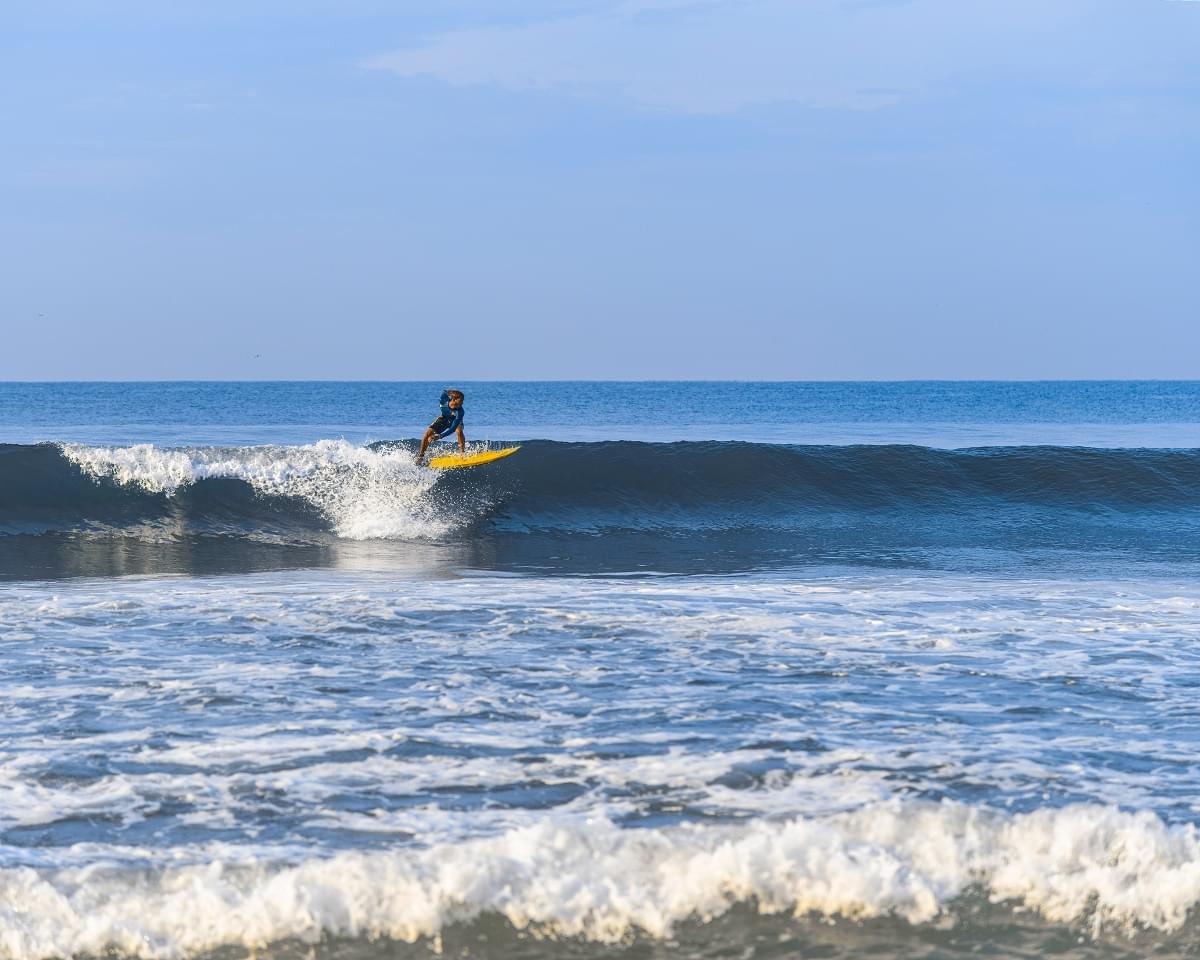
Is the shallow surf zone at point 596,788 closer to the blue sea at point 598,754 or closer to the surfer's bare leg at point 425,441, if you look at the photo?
the blue sea at point 598,754

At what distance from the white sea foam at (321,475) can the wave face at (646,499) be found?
35 mm

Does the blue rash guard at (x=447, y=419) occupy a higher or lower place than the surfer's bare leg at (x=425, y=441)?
higher

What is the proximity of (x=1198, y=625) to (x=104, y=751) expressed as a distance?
25.2 feet

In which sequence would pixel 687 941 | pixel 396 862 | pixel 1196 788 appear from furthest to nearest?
pixel 1196 788 → pixel 396 862 → pixel 687 941

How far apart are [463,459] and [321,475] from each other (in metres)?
2.43

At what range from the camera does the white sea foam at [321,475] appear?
17.8 metres

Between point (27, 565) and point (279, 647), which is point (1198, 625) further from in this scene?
point (27, 565)

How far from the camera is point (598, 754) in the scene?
5.80m

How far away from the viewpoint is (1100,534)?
17.8m

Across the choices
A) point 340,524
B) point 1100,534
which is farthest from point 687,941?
point 1100,534

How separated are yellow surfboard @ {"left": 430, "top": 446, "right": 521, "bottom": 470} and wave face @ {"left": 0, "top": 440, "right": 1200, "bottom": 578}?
0.17 m

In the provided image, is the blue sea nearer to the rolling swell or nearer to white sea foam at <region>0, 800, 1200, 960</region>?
white sea foam at <region>0, 800, 1200, 960</region>

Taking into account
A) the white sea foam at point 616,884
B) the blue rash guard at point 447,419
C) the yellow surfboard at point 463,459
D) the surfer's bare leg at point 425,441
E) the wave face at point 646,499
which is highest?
the blue rash guard at point 447,419

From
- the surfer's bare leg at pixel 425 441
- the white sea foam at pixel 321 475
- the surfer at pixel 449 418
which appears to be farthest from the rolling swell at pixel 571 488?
the surfer at pixel 449 418
